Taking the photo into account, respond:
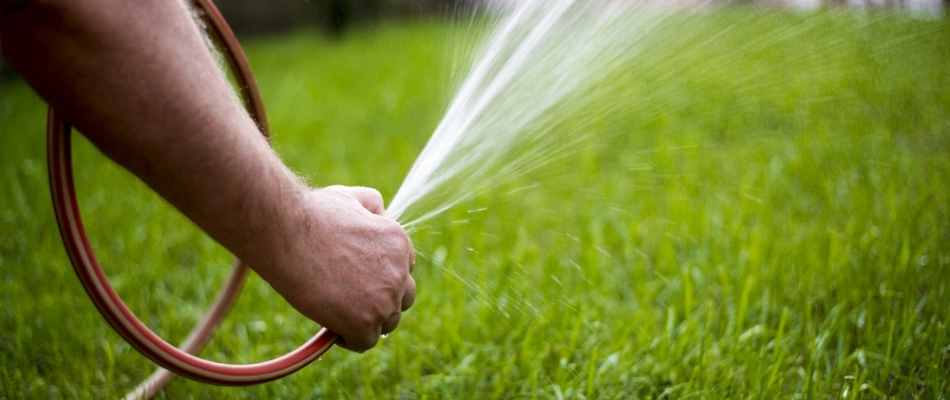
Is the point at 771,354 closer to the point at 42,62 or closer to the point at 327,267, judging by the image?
the point at 327,267

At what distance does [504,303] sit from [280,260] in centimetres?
117

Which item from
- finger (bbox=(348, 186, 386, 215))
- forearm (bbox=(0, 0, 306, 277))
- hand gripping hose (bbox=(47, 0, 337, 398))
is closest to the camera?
forearm (bbox=(0, 0, 306, 277))

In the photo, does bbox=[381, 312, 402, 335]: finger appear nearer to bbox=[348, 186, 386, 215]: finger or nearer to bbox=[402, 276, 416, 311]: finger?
bbox=[402, 276, 416, 311]: finger

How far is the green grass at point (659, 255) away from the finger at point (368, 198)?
59 centimetres

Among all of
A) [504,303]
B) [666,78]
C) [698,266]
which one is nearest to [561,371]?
[504,303]

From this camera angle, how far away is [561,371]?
1866 millimetres

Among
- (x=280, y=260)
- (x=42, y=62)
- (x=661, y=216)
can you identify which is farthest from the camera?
(x=661, y=216)

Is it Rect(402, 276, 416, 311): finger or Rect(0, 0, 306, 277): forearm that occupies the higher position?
Rect(0, 0, 306, 277): forearm

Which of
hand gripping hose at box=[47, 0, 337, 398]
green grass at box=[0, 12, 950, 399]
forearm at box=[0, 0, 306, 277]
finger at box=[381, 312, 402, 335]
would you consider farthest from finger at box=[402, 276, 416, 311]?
green grass at box=[0, 12, 950, 399]

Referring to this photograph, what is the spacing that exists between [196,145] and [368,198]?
41cm

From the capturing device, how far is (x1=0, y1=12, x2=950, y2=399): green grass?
188 centimetres

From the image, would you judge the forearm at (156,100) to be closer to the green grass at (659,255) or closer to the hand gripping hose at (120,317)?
the hand gripping hose at (120,317)

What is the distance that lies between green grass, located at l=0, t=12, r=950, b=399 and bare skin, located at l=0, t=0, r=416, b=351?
66 centimetres

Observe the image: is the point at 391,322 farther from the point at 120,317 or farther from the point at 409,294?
the point at 120,317
